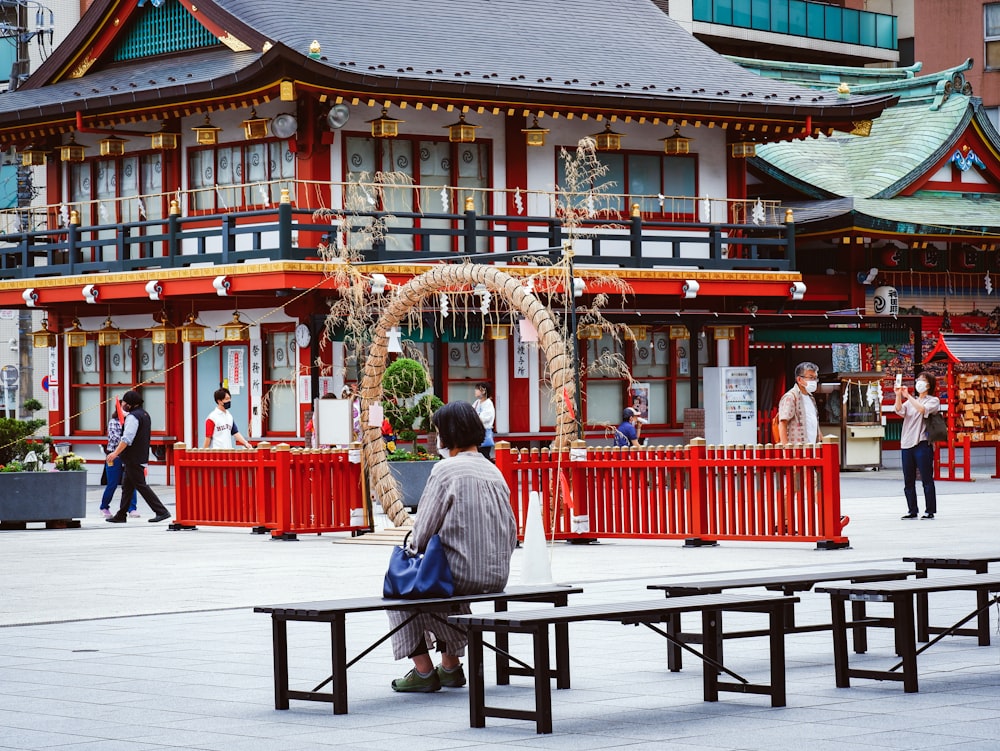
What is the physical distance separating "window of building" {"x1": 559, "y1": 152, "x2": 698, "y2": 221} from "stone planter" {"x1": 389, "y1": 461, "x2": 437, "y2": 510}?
36.5 feet

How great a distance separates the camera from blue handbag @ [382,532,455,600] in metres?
9.45

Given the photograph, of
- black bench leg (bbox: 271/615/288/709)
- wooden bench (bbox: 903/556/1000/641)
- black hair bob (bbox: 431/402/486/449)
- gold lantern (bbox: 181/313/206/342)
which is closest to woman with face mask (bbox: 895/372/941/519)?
wooden bench (bbox: 903/556/1000/641)

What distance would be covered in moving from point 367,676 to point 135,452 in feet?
47.3

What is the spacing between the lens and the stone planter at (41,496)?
23047 mm

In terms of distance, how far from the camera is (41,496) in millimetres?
23234

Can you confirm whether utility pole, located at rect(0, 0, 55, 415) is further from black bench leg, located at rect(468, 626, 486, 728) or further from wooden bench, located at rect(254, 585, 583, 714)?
black bench leg, located at rect(468, 626, 486, 728)

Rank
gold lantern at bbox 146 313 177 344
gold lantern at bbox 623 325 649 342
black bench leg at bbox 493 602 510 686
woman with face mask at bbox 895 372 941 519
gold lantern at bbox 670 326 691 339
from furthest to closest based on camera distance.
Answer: gold lantern at bbox 670 326 691 339, gold lantern at bbox 623 325 649 342, gold lantern at bbox 146 313 177 344, woman with face mask at bbox 895 372 941 519, black bench leg at bbox 493 602 510 686

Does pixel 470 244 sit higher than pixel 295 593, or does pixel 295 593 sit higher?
pixel 470 244

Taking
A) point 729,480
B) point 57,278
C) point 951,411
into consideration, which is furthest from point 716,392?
point 729,480

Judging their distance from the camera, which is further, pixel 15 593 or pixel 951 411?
pixel 951 411

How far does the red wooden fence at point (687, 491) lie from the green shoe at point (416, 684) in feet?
29.9

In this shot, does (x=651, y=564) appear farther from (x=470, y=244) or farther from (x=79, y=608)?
(x=470, y=244)

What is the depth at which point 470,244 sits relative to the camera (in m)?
30.8

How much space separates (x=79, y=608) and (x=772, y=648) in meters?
7.13
